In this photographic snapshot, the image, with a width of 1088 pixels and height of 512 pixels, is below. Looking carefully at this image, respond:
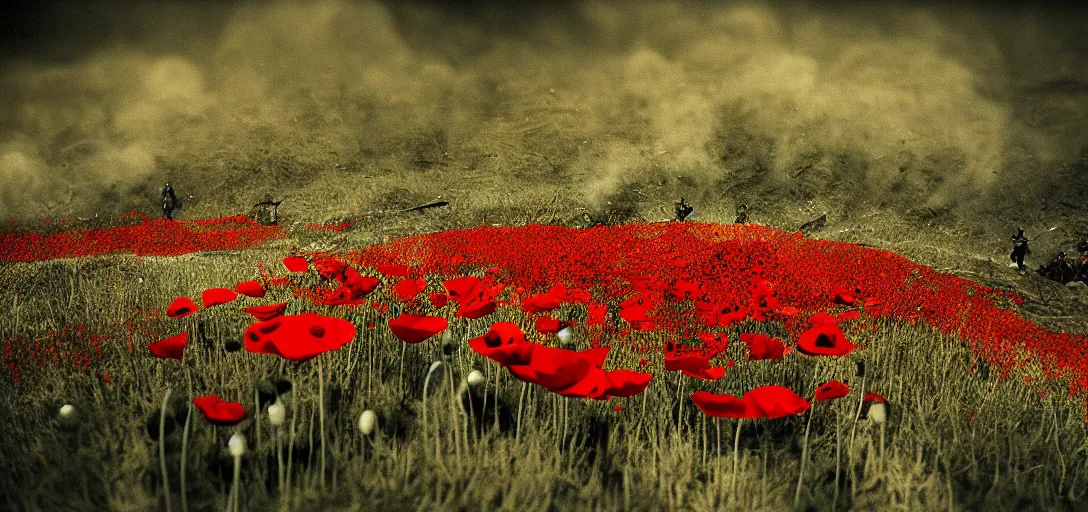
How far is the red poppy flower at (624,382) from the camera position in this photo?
1.50m

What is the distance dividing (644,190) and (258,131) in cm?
1380

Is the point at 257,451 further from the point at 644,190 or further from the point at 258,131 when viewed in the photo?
the point at 258,131

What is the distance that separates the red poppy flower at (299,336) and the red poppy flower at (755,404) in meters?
0.85

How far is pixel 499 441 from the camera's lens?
Result: 1.86 metres

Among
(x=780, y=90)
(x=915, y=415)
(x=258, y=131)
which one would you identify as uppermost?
(x=780, y=90)

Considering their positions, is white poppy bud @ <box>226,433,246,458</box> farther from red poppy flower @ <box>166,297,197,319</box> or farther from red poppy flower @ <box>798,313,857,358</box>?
red poppy flower @ <box>798,313,857,358</box>

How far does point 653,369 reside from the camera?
2816 mm

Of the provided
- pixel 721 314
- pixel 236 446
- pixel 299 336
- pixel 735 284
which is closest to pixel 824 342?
pixel 721 314

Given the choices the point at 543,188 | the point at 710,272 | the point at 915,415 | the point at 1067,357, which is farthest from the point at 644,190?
the point at 915,415

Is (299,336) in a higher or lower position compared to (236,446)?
higher

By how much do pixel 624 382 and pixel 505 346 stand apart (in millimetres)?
303

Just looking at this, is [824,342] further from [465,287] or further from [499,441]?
[465,287]

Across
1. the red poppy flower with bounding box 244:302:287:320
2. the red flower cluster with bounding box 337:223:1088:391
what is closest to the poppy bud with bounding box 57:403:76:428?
the red poppy flower with bounding box 244:302:287:320

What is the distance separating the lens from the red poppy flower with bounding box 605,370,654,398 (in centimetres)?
150
